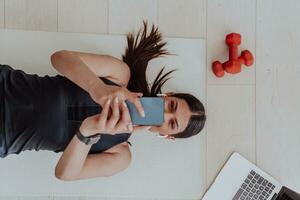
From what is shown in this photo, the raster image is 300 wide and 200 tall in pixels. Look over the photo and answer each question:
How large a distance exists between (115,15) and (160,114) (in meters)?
0.43

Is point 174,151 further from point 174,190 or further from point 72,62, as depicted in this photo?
point 72,62

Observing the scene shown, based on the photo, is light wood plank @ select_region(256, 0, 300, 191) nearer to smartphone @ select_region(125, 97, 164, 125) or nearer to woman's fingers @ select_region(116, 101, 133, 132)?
smartphone @ select_region(125, 97, 164, 125)

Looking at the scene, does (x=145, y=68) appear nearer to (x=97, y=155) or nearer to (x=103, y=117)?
(x=97, y=155)

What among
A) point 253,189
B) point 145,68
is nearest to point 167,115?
point 145,68

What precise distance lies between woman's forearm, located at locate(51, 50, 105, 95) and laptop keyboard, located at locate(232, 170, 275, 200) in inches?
23.2

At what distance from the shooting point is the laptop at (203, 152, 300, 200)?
112cm

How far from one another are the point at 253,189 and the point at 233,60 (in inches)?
14.5

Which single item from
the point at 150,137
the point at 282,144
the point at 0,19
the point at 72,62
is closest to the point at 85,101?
the point at 72,62

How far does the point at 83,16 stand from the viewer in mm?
1100

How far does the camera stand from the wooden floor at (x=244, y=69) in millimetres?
1111

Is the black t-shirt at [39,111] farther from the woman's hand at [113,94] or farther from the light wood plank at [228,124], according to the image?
the light wood plank at [228,124]

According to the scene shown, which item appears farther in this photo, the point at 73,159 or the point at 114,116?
the point at 73,159

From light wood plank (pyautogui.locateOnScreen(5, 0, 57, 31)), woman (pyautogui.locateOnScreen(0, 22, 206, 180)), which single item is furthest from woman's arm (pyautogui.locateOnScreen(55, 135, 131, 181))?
light wood plank (pyautogui.locateOnScreen(5, 0, 57, 31))

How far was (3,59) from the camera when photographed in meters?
1.04
